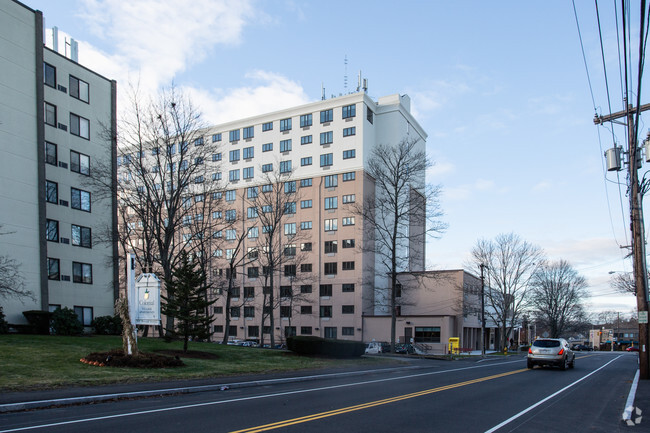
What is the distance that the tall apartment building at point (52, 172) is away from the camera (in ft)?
101

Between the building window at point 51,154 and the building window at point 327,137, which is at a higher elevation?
the building window at point 327,137

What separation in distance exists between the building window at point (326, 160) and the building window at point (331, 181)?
1725 millimetres

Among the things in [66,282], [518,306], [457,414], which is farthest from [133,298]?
[518,306]

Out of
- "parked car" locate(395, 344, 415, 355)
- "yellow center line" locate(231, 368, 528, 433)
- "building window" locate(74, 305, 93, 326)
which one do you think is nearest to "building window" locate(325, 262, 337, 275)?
"parked car" locate(395, 344, 415, 355)

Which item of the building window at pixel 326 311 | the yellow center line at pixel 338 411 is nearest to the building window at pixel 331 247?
the building window at pixel 326 311

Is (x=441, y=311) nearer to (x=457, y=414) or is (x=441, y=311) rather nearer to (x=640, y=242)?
(x=640, y=242)

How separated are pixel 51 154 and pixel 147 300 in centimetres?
1982

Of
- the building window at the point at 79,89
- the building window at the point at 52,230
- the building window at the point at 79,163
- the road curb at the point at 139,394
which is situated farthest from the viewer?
the building window at the point at 79,89

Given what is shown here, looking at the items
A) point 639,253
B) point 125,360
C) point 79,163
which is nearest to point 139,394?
point 125,360

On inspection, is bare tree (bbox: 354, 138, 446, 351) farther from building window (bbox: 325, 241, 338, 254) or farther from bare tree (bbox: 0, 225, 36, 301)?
bare tree (bbox: 0, 225, 36, 301)

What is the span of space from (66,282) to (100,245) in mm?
4054

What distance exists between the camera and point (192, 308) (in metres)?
23.3

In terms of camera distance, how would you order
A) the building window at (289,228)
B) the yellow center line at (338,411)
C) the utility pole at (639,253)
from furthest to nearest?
the building window at (289,228) < the utility pole at (639,253) < the yellow center line at (338,411)

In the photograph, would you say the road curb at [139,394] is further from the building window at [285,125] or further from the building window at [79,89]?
the building window at [285,125]
